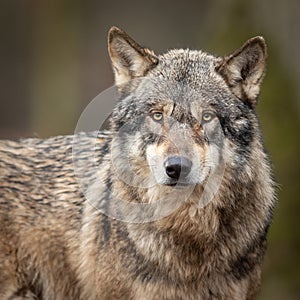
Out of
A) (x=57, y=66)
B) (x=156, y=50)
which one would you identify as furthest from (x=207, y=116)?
(x=156, y=50)

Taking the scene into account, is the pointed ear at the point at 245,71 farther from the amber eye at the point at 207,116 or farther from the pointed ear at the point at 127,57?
the pointed ear at the point at 127,57

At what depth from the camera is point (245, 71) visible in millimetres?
6184

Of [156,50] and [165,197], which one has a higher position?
[156,50]

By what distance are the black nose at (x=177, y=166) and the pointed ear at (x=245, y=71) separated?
761 mm

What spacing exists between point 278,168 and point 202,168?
3919 millimetres

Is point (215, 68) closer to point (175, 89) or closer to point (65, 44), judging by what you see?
point (175, 89)

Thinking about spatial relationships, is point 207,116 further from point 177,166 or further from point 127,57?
point 127,57

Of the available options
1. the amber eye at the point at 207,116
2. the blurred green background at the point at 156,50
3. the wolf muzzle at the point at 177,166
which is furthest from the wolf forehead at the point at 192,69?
the blurred green background at the point at 156,50

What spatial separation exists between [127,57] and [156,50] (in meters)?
9.91

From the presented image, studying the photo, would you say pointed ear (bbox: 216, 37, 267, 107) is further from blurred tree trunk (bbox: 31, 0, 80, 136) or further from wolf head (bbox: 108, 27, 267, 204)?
blurred tree trunk (bbox: 31, 0, 80, 136)

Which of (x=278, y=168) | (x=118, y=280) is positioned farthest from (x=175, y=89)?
(x=278, y=168)

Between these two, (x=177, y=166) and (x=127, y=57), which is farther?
(x=127, y=57)

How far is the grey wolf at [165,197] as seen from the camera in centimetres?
591

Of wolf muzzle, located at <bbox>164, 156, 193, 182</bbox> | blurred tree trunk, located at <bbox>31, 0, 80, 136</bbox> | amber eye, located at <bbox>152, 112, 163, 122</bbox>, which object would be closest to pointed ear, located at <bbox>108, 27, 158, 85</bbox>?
amber eye, located at <bbox>152, 112, 163, 122</bbox>
